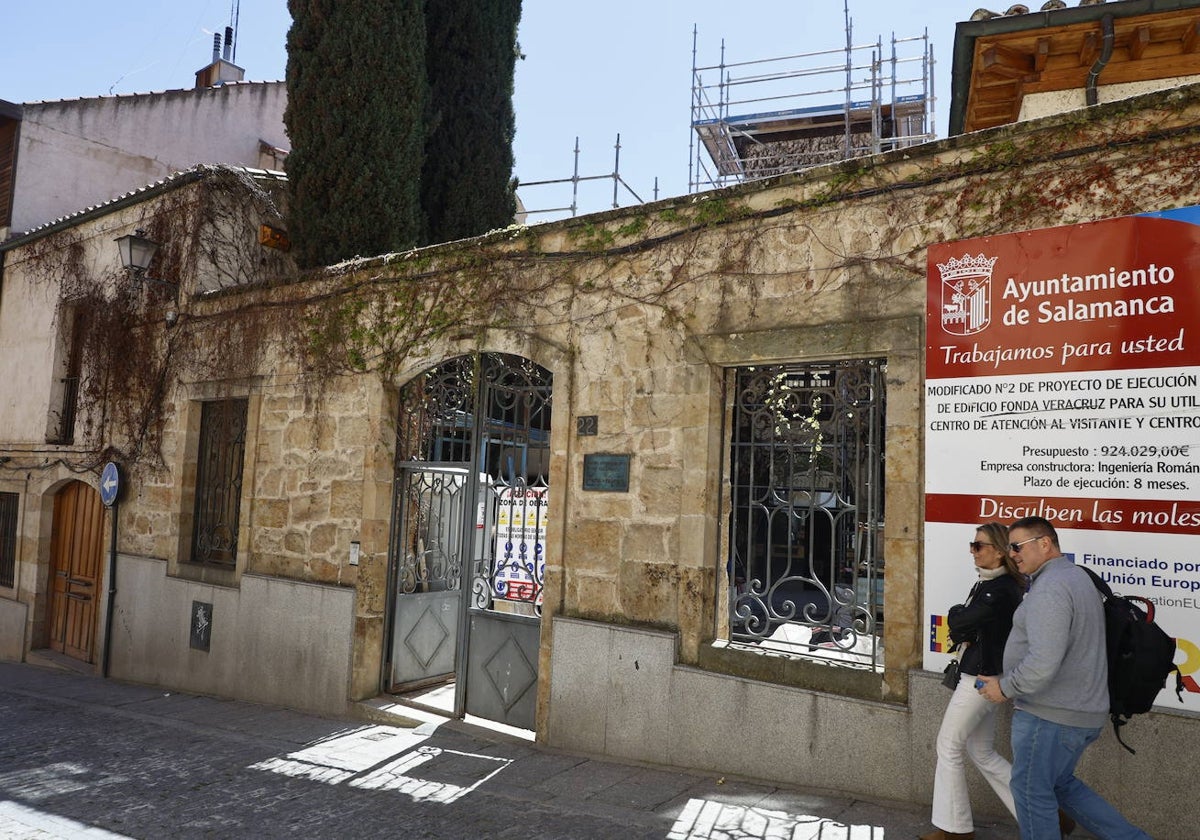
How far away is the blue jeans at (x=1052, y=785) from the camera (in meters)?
3.37

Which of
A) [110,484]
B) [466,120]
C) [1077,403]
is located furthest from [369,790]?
[466,120]

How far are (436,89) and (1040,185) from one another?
9330 mm

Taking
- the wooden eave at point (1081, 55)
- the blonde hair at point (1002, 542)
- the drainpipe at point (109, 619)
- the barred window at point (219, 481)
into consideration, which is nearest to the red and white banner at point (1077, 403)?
the blonde hair at point (1002, 542)

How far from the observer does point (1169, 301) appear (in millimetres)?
3916

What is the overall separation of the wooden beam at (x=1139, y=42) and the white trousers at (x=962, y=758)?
4.97 metres

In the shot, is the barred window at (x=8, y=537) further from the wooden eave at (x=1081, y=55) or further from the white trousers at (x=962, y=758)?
the wooden eave at (x=1081, y=55)

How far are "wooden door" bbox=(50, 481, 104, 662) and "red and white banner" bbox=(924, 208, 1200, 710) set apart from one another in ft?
32.9

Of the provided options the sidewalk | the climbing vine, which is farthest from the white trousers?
the climbing vine

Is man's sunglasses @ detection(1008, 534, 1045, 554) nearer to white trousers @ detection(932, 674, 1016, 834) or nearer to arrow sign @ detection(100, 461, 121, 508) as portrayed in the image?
white trousers @ detection(932, 674, 1016, 834)

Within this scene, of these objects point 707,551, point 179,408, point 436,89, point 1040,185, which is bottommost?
point 707,551

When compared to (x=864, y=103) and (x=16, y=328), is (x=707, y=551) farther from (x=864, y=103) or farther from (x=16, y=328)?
(x=16, y=328)

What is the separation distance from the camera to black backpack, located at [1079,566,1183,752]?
3.35m

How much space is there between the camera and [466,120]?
1200 centimetres

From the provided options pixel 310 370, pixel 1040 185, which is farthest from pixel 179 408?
pixel 1040 185
